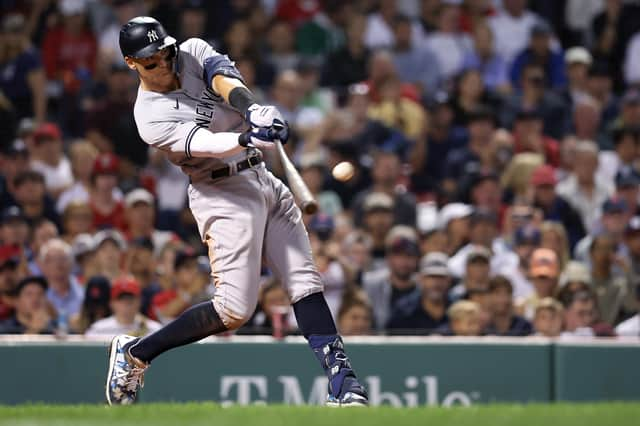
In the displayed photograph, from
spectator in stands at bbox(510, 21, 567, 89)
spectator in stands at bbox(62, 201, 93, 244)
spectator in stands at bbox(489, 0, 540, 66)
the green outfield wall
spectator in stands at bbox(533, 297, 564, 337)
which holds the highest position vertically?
spectator in stands at bbox(489, 0, 540, 66)

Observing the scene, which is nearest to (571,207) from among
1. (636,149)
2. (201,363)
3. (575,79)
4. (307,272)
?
(636,149)

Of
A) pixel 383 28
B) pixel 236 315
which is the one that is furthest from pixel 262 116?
pixel 383 28

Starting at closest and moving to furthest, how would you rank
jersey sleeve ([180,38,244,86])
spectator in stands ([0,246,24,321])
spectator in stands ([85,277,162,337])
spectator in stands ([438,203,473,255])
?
jersey sleeve ([180,38,244,86]), spectator in stands ([85,277,162,337]), spectator in stands ([0,246,24,321]), spectator in stands ([438,203,473,255])

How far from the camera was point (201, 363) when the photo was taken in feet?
29.6

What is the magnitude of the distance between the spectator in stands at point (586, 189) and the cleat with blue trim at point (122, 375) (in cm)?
597

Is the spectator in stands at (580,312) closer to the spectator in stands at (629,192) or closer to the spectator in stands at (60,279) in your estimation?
the spectator in stands at (629,192)

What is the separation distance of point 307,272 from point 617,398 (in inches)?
115

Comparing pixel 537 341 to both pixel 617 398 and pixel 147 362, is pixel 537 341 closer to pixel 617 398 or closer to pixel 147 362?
pixel 617 398

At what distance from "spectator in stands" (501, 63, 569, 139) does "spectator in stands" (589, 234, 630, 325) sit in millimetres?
2926

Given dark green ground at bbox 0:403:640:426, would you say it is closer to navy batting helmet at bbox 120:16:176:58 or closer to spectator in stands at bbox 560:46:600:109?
navy batting helmet at bbox 120:16:176:58

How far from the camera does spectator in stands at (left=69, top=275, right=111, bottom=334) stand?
983cm

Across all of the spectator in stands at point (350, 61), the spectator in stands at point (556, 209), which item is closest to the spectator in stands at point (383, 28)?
the spectator in stands at point (350, 61)

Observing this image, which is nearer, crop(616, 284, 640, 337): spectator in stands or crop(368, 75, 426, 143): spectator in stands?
crop(616, 284, 640, 337): spectator in stands

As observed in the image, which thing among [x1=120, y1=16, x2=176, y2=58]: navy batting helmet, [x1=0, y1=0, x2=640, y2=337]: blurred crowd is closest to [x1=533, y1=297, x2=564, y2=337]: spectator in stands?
[x1=0, y1=0, x2=640, y2=337]: blurred crowd
